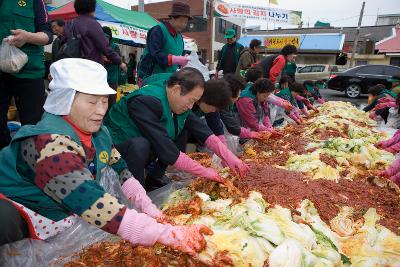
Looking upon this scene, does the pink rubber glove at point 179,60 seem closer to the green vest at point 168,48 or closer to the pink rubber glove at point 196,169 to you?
the green vest at point 168,48

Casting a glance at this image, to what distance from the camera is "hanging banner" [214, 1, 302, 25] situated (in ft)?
53.7

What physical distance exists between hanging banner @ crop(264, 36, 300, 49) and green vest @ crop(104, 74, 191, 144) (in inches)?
1280

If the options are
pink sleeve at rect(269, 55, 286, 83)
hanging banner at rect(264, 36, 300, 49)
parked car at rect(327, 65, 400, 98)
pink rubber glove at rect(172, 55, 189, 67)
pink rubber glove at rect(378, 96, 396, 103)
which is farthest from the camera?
hanging banner at rect(264, 36, 300, 49)

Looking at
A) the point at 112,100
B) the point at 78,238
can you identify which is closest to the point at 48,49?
the point at 112,100

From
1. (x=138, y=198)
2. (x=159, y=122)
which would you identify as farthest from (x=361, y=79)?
(x=138, y=198)

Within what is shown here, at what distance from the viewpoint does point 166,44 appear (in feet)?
15.1

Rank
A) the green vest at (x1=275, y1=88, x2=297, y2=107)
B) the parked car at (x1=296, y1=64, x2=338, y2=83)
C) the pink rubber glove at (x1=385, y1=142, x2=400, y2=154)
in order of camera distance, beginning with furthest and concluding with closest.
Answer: the parked car at (x1=296, y1=64, x2=338, y2=83)
the green vest at (x1=275, y1=88, x2=297, y2=107)
the pink rubber glove at (x1=385, y1=142, x2=400, y2=154)

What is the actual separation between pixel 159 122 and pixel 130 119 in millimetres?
327

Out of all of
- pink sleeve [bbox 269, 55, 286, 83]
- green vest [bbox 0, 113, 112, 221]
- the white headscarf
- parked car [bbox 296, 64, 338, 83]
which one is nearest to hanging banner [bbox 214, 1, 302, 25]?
parked car [bbox 296, 64, 338, 83]

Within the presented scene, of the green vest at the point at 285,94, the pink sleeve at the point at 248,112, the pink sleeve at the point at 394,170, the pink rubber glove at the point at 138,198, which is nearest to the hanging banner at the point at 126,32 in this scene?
the green vest at the point at 285,94

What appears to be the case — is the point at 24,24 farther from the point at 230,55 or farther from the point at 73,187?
the point at 230,55

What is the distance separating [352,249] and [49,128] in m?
2.00

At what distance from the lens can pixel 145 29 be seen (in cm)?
1086

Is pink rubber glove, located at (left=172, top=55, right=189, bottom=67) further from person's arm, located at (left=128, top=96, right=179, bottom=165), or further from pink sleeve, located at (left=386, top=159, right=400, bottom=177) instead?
pink sleeve, located at (left=386, top=159, right=400, bottom=177)
